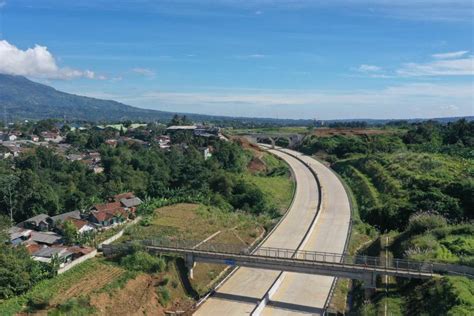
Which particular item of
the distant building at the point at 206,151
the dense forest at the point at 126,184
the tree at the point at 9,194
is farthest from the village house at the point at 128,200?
the distant building at the point at 206,151

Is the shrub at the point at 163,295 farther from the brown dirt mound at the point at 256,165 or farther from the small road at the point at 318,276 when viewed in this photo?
the brown dirt mound at the point at 256,165

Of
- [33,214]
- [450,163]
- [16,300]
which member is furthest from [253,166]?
[16,300]

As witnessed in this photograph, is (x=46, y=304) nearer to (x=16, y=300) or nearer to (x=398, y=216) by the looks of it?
(x=16, y=300)

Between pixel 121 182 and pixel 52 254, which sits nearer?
pixel 52 254

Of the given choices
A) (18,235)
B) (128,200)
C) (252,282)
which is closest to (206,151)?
(128,200)

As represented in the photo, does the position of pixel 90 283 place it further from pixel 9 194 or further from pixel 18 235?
pixel 9 194

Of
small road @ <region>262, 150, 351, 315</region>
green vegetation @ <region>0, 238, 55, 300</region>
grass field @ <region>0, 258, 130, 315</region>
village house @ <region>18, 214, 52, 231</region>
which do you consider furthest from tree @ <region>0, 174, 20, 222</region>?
small road @ <region>262, 150, 351, 315</region>
